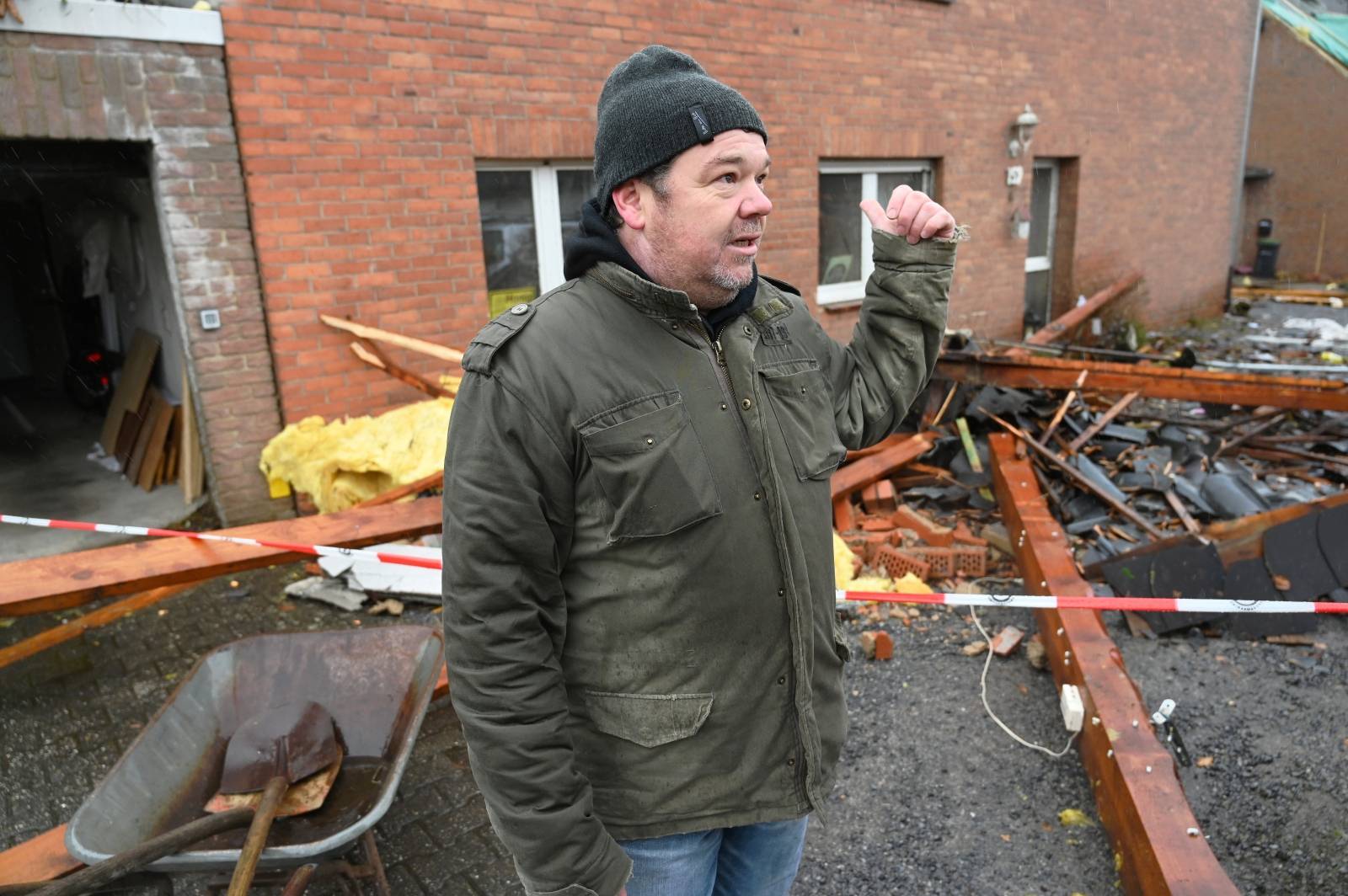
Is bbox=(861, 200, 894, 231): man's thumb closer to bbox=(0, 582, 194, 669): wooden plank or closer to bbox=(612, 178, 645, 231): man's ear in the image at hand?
bbox=(612, 178, 645, 231): man's ear

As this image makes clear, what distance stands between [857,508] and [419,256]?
3557 mm

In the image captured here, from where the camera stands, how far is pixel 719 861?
1.86 meters

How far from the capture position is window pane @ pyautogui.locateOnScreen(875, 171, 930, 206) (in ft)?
29.4

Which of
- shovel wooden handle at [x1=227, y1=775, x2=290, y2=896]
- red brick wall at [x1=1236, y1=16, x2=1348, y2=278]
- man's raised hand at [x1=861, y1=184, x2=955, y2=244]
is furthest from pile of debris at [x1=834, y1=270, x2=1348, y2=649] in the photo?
red brick wall at [x1=1236, y1=16, x2=1348, y2=278]

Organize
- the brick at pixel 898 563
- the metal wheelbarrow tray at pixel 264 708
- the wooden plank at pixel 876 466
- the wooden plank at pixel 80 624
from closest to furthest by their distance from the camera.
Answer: the metal wheelbarrow tray at pixel 264 708 < the wooden plank at pixel 80 624 < the brick at pixel 898 563 < the wooden plank at pixel 876 466

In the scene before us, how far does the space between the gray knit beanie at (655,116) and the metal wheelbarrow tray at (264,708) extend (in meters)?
1.85

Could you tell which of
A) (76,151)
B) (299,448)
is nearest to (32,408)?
(76,151)

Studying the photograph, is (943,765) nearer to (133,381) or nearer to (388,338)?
(388,338)

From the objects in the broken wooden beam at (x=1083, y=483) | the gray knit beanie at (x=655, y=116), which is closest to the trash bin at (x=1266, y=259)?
the broken wooden beam at (x=1083, y=483)

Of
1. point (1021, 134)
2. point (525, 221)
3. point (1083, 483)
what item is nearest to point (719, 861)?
point (1083, 483)

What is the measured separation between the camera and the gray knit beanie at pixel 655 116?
1517 mm

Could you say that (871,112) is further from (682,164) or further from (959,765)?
(682,164)

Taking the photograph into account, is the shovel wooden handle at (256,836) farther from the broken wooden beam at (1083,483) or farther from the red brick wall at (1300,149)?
the red brick wall at (1300,149)

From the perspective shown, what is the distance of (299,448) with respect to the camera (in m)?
5.46
